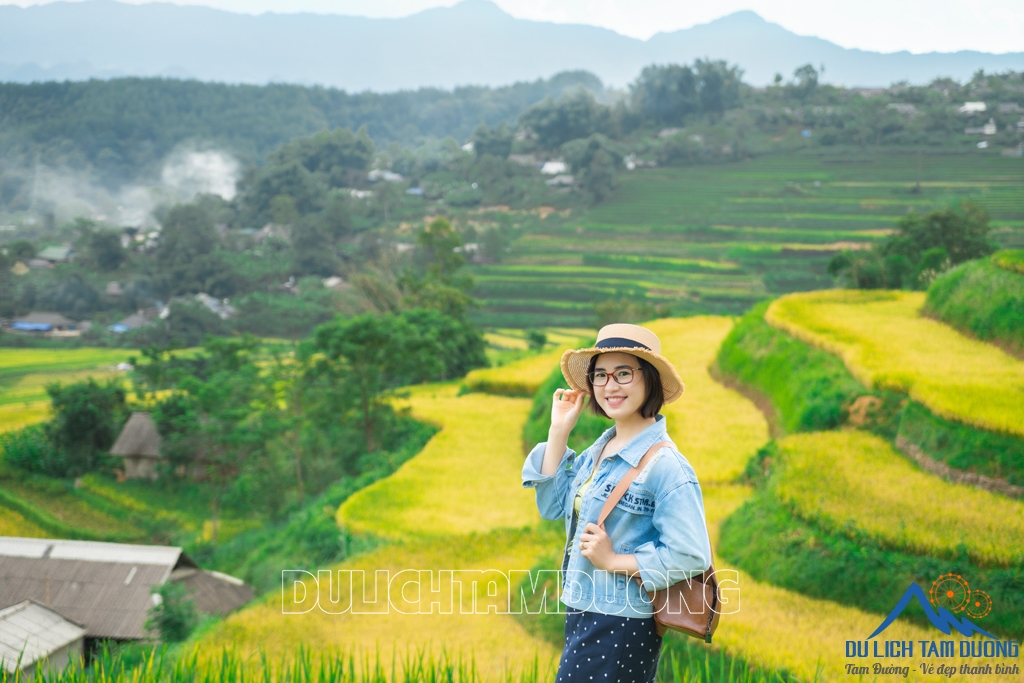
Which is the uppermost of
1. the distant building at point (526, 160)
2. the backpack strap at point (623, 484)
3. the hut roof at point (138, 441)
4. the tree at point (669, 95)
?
the tree at point (669, 95)

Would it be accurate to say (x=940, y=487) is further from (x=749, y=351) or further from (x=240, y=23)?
(x=240, y=23)

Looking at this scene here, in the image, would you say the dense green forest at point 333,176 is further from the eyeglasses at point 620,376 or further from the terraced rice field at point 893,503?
the eyeglasses at point 620,376

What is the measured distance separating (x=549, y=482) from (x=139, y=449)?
9.77 metres

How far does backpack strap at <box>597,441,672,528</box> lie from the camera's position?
1.31 metres

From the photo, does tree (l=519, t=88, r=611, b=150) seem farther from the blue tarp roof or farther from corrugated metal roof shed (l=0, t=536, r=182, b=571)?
corrugated metal roof shed (l=0, t=536, r=182, b=571)

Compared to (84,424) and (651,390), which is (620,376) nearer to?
(651,390)

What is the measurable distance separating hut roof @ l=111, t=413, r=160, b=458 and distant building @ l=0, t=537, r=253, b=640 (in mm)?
2854

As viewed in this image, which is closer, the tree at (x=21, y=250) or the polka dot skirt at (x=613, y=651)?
the polka dot skirt at (x=613, y=651)

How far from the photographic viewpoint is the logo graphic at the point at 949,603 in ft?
10.8

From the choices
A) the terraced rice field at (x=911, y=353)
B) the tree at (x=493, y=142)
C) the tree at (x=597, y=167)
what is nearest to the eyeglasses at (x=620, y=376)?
the terraced rice field at (x=911, y=353)

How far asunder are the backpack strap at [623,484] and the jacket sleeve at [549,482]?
17cm

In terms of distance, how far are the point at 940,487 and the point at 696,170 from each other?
21418mm

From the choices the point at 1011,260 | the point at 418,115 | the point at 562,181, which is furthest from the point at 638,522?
the point at 418,115

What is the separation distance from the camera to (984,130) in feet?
62.5
